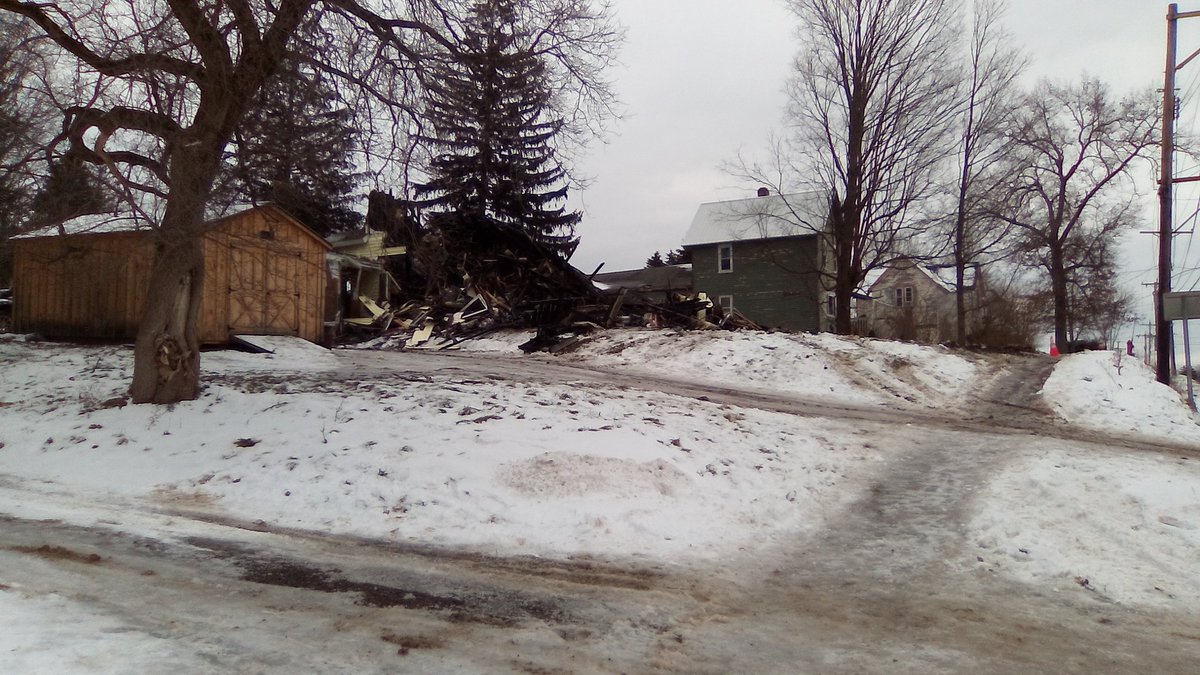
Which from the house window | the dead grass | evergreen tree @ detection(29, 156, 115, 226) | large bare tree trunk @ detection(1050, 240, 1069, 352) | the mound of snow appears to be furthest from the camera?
the house window

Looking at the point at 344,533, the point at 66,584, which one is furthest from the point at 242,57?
the point at 66,584

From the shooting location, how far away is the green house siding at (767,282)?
118ft

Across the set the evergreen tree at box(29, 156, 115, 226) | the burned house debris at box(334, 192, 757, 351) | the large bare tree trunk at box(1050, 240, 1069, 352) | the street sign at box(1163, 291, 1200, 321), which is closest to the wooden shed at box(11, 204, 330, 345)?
the burned house debris at box(334, 192, 757, 351)

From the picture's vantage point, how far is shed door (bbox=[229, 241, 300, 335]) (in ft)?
55.4

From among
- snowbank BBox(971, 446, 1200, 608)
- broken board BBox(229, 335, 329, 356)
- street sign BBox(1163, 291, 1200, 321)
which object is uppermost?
street sign BBox(1163, 291, 1200, 321)

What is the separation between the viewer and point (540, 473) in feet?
23.4

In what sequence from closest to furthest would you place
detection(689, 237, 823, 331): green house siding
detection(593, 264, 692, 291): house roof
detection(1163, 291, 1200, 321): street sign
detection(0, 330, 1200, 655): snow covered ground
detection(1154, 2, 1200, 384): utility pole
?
detection(0, 330, 1200, 655): snow covered ground
detection(1163, 291, 1200, 321): street sign
detection(1154, 2, 1200, 384): utility pole
detection(689, 237, 823, 331): green house siding
detection(593, 264, 692, 291): house roof

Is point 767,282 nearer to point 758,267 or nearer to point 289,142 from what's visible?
point 758,267

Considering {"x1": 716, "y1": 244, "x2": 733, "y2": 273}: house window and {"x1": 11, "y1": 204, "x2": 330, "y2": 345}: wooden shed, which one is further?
{"x1": 716, "y1": 244, "x2": 733, "y2": 273}: house window

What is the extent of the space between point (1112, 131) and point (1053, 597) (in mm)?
31954

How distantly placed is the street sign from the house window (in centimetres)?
2453

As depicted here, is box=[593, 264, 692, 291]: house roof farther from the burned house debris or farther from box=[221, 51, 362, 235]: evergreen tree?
box=[221, 51, 362, 235]: evergreen tree

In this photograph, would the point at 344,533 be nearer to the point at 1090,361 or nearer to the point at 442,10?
the point at 442,10

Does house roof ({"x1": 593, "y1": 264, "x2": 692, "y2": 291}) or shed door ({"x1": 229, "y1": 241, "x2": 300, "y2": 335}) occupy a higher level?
house roof ({"x1": 593, "y1": 264, "x2": 692, "y2": 291})
